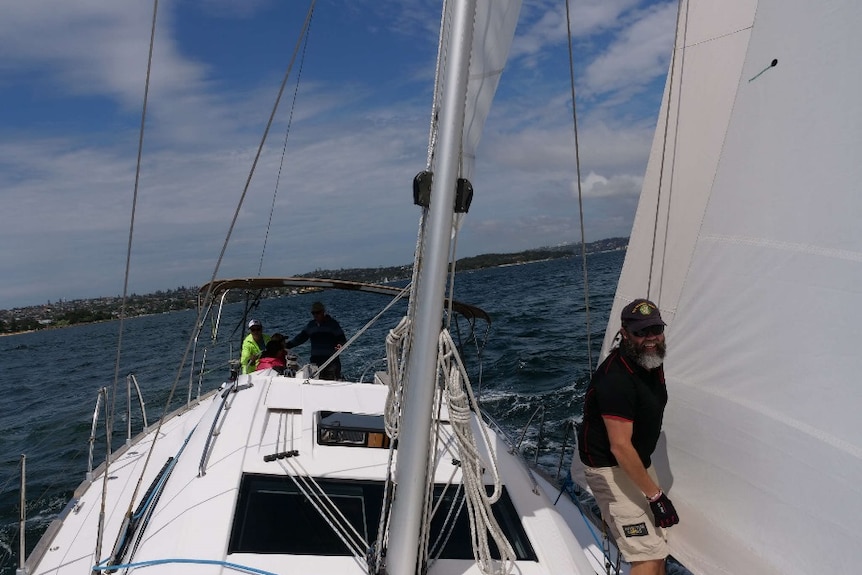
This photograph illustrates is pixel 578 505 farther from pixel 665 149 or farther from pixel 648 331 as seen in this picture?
pixel 665 149

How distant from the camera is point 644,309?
2.82 meters

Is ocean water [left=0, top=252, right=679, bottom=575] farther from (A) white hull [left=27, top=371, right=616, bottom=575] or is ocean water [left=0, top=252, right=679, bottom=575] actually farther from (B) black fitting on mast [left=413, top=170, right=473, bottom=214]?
(B) black fitting on mast [left=413, top=170, right=473, bottom=214]

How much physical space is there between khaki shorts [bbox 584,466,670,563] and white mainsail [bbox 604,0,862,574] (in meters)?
0.17

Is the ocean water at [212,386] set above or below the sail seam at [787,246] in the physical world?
below

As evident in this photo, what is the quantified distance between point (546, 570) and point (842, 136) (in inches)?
90.3

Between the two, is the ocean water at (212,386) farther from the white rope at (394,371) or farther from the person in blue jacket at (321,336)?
the white rope at (394,371)

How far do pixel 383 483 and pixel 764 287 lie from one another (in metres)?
2.21

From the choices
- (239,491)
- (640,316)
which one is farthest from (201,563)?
(640,316)

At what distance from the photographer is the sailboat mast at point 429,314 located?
7.06 feet

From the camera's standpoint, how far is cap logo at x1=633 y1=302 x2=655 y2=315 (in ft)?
9.21

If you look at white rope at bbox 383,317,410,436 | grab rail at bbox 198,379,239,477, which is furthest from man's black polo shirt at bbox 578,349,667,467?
grab rail at bbox 198,379,239,477

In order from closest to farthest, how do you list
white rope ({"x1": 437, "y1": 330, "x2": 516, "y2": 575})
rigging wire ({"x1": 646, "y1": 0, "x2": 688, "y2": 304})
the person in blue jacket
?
white rope ({"x1": 437, "y1": 330, "x2": 516, "y2": 575}) < rigging wire ({"x1": 646, "y1": 0, "x2": 688, "y2": 304}) < the person in blue jacket

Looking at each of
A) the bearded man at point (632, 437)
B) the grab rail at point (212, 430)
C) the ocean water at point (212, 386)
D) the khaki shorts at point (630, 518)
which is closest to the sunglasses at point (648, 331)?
the bearded man at point (632, 437)

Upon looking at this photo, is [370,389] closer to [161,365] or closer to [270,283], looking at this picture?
[270,283]
